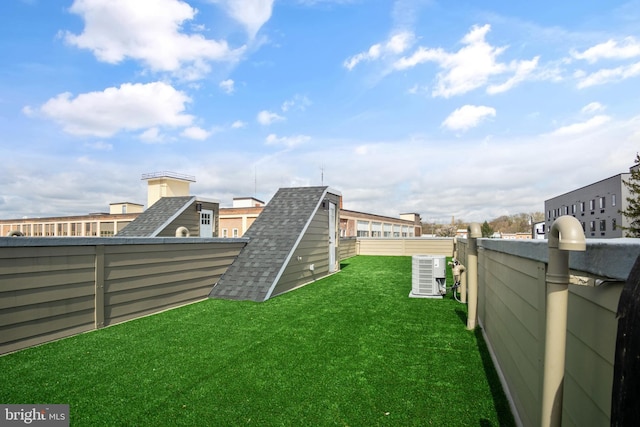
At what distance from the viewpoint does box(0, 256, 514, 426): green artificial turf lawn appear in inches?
126

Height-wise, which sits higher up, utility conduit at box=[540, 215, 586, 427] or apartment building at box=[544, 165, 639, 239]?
apartment building at box=[544, 165, 639, 239]

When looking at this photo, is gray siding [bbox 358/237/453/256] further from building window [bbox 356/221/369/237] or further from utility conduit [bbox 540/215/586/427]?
utility conduit [bbox 540/215/586/427]

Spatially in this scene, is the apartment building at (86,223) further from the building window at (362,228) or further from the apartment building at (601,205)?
the apartment building at (601,205)

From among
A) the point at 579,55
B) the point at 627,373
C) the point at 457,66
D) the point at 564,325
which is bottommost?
the point at 564,325

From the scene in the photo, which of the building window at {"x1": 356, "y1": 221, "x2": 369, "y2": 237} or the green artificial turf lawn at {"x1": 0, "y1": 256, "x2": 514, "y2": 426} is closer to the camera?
the green artificial turf lawn at {"x1": 0, "y1": 256, "x2": 514, "y2": 426}

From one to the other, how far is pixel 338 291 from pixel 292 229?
2.48 m

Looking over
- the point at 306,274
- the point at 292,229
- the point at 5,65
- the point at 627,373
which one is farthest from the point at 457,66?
the point at 5,65

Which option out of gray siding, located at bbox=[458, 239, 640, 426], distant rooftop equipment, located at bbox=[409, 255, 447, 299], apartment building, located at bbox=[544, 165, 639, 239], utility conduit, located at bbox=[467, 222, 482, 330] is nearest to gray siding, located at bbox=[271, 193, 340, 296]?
distant rooftop equipment, located at bbox=[409, 255, 447, 299]

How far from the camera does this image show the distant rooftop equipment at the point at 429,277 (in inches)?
338

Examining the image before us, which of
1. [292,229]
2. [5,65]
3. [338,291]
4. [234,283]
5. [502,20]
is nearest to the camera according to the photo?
[502,20]

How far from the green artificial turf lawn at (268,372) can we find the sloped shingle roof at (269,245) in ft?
6.01

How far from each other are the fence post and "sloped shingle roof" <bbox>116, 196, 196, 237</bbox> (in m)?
7.11

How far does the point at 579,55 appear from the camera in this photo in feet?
19.7

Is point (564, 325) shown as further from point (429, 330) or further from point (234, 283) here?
point (234, 283)
